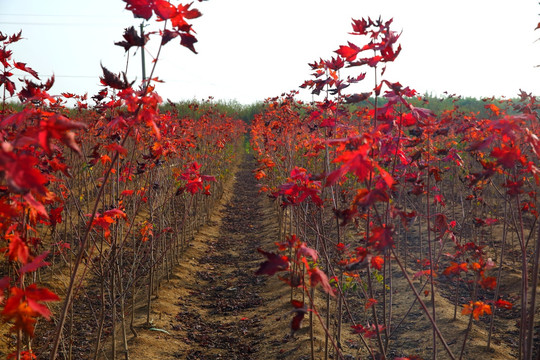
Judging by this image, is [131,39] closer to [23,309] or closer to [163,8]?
[163,8]

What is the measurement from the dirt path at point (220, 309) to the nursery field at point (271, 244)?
0.03 meters

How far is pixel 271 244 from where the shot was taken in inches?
305

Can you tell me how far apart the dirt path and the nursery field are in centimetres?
3

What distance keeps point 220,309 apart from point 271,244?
240cm

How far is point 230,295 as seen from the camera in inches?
→ 233

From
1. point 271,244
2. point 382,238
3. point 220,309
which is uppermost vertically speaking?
point 382,238

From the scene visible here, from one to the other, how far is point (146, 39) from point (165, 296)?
14.2 feet

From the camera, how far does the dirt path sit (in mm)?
4324

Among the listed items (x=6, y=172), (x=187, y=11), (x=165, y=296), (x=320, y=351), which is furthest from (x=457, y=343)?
(x=6, y=172)

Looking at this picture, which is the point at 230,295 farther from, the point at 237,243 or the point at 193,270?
the point at 237,243

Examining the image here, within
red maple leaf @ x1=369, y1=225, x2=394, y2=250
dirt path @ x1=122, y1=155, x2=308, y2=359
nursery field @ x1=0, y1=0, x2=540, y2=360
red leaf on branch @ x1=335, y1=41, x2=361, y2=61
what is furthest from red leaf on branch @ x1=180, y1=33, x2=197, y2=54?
dirt path @ x1=122, y1=155, x2=308, y2=359

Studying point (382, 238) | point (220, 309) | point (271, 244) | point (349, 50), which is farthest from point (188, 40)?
point (271, 244)

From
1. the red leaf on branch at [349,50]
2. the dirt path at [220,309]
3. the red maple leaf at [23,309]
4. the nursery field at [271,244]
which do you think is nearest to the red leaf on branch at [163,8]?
the nursery field at [271,244]

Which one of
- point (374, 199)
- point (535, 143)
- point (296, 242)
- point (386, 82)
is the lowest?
point (296, 242)
